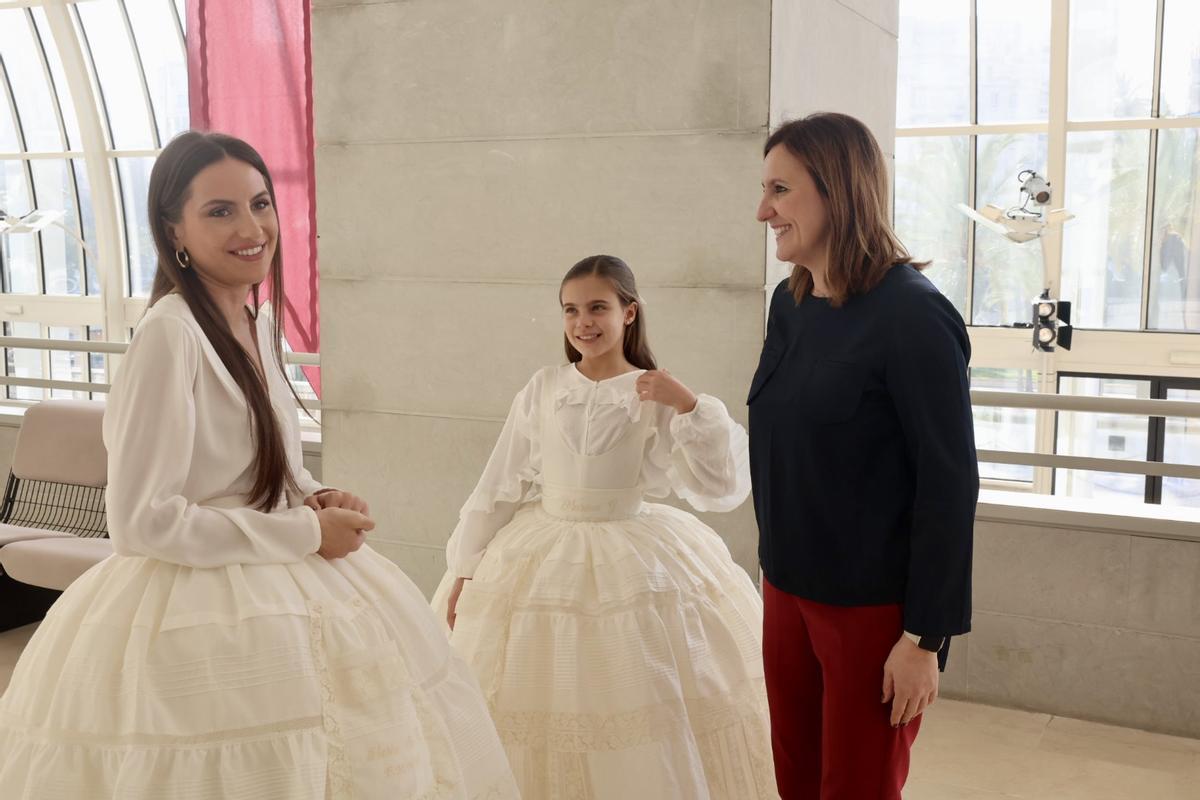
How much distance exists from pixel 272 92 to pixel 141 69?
595 centimetres

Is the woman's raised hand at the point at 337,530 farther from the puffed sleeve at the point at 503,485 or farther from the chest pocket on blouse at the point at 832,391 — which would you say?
the puffed sleeve at the point at 503,485

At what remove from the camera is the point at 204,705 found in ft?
5.14

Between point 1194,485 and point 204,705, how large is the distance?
10.7 meters

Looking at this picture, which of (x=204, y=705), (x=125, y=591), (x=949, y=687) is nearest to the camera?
(x=204, y=705)

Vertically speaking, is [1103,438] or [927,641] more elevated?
[927,641]

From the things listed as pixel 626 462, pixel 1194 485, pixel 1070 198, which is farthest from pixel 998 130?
pixel 626 462

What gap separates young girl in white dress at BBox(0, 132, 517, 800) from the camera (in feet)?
5.12

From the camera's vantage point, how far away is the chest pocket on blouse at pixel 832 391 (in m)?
1.72

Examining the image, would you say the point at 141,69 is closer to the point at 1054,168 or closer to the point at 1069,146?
the point at 1054,168

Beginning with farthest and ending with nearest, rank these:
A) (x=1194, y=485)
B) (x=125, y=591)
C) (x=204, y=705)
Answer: (x=1194, y=485) < (x=125, y=591) < (x=204, y=705)

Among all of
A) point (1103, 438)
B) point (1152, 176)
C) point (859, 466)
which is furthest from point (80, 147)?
point (859, 466)

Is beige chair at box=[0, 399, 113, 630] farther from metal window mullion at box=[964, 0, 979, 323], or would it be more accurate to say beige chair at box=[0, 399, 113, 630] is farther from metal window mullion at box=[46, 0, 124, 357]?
metal window mullion at box=[964, 0, 979, 323]

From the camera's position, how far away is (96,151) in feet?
41.9

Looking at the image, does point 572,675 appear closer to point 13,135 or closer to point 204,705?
point 204,705
